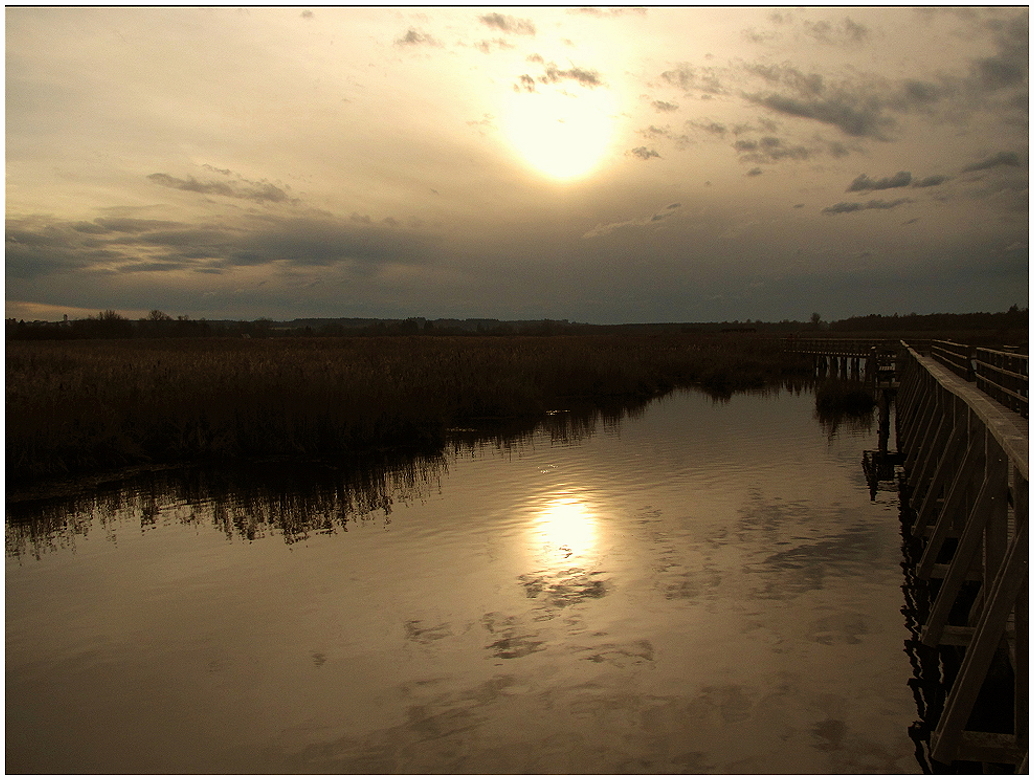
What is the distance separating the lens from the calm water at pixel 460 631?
608cm

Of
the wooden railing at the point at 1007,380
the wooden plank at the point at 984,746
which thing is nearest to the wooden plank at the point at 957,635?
the wooden plank at the point at 984,746

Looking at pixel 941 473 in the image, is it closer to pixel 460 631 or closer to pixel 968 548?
pixel 968 548

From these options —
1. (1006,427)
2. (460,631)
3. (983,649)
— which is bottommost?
(460,631)

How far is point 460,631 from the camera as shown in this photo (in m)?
8.22

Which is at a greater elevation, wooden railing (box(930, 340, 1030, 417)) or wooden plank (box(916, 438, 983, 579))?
wooden railing (box(930, 340, 1030, 417))

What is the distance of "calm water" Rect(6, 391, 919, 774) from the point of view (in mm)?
6082

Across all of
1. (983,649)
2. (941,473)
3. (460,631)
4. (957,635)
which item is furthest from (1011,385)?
(460,631)

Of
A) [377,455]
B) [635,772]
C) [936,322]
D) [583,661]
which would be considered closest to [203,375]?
[377,455]

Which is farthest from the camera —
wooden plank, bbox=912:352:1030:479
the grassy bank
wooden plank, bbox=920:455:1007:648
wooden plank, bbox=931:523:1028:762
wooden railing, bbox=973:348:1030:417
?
the grassy bank

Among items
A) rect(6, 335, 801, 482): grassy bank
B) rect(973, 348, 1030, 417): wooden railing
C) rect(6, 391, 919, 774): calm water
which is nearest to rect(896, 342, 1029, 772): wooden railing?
rect(973, 348, 1030, 417): wooden railing

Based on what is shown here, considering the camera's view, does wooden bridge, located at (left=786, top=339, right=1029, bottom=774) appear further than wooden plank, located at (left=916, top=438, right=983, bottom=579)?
No

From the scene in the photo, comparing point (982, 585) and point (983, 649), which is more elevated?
point (983, 649)

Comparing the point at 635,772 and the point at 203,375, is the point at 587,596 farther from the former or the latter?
the point at 203,375

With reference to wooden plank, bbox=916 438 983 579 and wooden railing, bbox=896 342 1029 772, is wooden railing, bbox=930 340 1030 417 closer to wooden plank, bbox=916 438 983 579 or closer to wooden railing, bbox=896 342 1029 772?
wooden railing, bbox=896 342 1029 772
